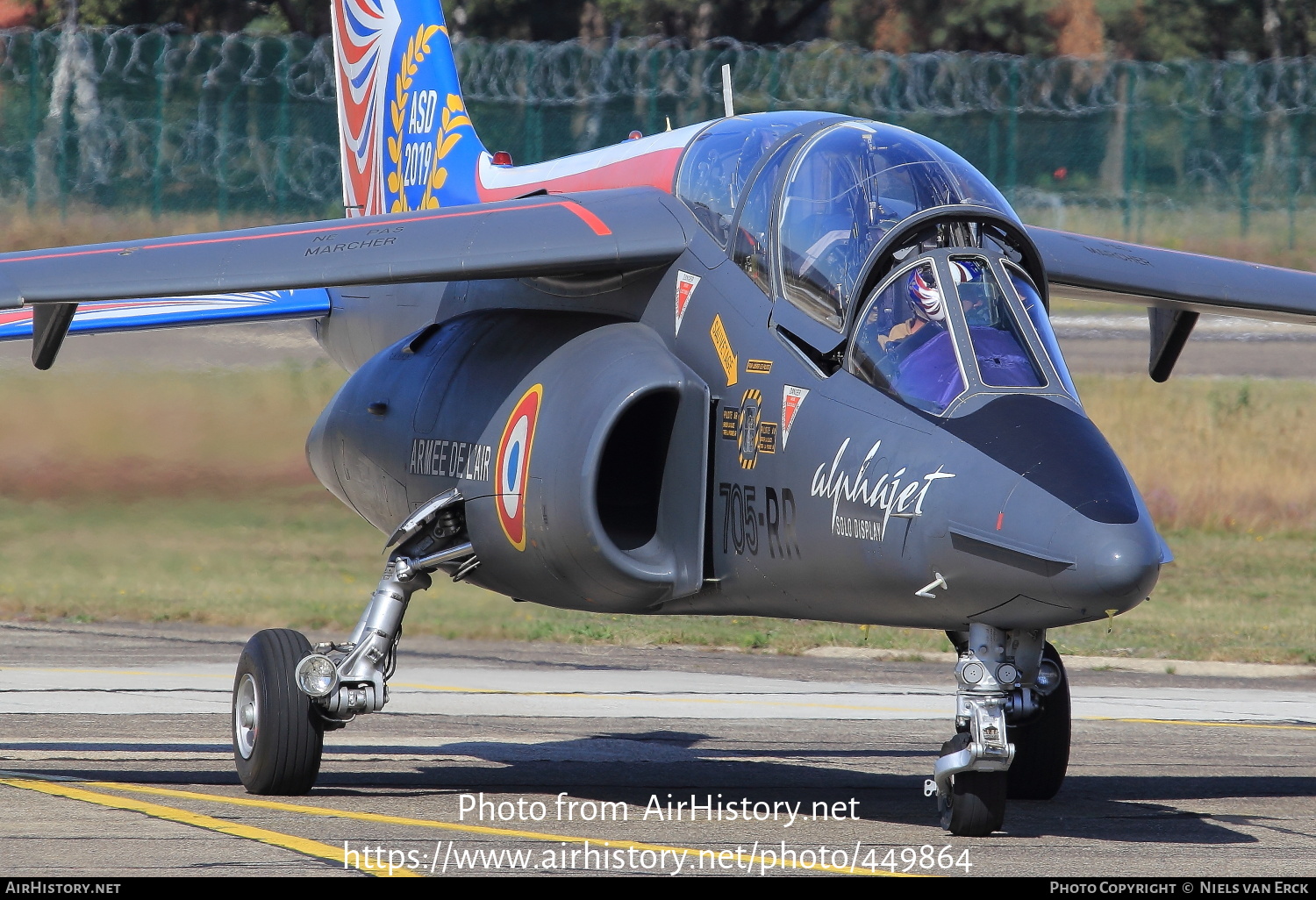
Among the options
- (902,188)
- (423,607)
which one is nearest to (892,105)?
(423,607)

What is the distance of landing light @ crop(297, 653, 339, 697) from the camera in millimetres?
9906

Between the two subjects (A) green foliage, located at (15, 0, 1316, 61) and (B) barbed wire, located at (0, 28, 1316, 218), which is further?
(A) green foliage, located at (15, 0, 1316, 61)

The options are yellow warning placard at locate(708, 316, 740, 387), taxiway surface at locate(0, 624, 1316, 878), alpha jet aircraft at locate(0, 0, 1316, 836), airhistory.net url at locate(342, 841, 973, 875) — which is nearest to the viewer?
alpha jet aircraft at locate(0, 0, 1316, 836)

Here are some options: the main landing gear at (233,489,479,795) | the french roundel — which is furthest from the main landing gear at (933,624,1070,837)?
the main landing gear at (233,489,479,795)

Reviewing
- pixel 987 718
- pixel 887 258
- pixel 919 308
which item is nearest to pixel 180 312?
pixel 887 258

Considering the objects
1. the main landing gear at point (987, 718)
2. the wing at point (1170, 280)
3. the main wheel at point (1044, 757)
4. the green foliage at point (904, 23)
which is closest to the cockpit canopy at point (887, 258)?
the main landing gear at point (987, 718)

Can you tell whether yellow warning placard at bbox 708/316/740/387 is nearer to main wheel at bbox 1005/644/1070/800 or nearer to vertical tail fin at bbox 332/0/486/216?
main wheel at bbox 1005/644/1070/800

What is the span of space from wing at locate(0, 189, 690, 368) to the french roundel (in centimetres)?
70

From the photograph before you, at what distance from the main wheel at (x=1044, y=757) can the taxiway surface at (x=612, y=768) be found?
0.62ft

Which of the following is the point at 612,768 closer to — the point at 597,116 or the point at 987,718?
the point at 987,718

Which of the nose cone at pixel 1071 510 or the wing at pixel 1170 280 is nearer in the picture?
the nose cone at pixel 1071 510

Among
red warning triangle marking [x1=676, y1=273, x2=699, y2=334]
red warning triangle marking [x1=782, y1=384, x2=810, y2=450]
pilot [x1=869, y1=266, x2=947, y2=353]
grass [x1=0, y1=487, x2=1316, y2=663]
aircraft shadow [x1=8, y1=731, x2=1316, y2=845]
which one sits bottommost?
grass [x1=0, y1=487, x2=1316, y2=663]

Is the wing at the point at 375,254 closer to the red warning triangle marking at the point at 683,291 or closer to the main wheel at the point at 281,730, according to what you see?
the red warning triangle marking at the point at 683,291

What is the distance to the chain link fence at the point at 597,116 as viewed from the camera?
2844 cm
